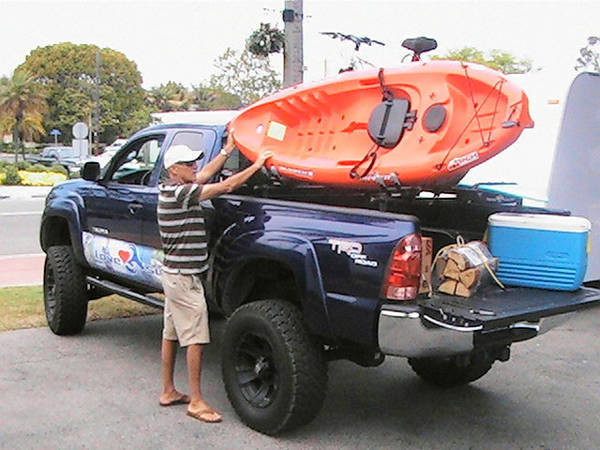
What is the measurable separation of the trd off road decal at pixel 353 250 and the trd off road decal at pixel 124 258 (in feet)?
5.60

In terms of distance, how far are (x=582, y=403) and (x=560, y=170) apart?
314cm

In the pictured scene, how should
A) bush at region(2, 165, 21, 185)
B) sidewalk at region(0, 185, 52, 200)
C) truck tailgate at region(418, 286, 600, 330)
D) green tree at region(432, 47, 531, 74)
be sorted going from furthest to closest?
green tree at region(432, 47, 531, 74) → bush at region(2, 165, 21, 185) → sidewalk at region(0, 185, 52, 200) → truck tailgate at region(418, 286, 600, 330)

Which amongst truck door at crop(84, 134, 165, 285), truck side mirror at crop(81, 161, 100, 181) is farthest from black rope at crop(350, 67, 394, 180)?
truck side mirror at crop(81, 161, 100, 181)

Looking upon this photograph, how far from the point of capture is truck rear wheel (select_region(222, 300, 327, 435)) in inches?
176

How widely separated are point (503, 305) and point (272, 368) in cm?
146

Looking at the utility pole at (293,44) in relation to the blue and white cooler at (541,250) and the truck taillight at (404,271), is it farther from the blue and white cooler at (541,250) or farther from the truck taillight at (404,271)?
the truck taillight at (404,271)

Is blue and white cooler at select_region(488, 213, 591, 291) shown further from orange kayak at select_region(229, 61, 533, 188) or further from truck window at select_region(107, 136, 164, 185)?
truck window at select_region(107, 136, 164, 185)

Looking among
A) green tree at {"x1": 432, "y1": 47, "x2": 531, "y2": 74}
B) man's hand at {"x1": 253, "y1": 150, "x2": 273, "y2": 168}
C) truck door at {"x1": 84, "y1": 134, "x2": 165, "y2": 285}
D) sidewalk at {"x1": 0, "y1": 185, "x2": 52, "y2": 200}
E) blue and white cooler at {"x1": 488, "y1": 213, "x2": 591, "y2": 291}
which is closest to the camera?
blue and white cooler at {"x1": 488, "y1": 213, "x2": 591, "y2": 291}

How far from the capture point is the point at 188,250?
16.2 feet

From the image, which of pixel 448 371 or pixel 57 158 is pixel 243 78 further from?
pixel 448 371

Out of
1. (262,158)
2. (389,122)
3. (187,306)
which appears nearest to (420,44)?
(389,122)

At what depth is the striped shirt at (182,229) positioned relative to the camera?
4848 millimetres

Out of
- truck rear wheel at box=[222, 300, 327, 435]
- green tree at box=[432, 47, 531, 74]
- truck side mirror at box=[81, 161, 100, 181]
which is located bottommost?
truck rear wheel at box=[222, 300, 327, 435]

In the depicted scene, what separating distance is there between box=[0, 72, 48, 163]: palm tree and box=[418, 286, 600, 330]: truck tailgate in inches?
1613
